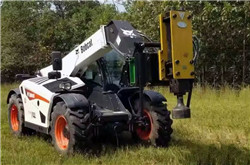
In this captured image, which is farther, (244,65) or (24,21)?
(24,21)

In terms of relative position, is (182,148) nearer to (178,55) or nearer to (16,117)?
(178,55)

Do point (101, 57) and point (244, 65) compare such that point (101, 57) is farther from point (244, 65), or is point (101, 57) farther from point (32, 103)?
point (244, 65)

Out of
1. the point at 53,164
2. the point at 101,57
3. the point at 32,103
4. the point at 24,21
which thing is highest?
the point at 24,21

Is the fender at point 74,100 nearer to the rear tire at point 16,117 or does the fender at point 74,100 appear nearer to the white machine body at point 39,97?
the white machine body at point 39,97

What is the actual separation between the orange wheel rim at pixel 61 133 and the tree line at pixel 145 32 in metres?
2.15

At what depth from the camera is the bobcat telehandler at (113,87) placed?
467cm

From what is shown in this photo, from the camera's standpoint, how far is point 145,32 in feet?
51.5

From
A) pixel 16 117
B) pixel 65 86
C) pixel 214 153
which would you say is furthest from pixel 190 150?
pixel 16 117

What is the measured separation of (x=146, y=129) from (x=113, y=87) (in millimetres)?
896

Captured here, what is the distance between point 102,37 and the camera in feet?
19.7

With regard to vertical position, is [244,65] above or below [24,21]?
below

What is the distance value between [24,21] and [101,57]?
1926 cm

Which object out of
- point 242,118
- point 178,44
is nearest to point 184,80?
point 178,44

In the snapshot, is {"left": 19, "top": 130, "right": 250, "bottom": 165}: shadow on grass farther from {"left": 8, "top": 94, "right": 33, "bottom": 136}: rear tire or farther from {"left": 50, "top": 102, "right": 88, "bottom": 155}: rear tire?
{"left": 8, "top": 94, "right": 33, "bottom": 136}: rear tire
